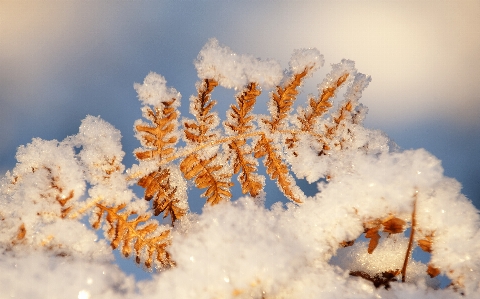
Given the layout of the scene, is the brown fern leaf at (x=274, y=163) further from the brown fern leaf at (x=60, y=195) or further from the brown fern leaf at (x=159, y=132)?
the brown fern leaf at (x=60, y=195)

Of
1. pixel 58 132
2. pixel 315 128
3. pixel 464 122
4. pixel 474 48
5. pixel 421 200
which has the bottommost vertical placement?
pixel 421 200

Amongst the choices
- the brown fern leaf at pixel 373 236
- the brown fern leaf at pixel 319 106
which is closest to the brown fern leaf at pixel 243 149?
Answer: the brown fern leaf at pixel 319 106

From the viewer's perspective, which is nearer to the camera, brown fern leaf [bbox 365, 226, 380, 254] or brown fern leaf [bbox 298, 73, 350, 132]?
brown fern leaf [bbox 365, 226, 380, 254]

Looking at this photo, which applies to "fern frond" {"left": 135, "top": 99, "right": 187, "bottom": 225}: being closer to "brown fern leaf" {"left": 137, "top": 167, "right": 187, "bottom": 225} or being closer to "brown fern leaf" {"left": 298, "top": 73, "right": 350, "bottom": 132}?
"brown fern leaf" {"left": 137, "top": 167, "right": 187, "bottom": 225}

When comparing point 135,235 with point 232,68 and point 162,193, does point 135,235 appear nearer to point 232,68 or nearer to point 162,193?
point 162,193

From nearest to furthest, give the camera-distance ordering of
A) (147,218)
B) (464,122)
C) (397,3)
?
(147,218), (397,3), (464,122)

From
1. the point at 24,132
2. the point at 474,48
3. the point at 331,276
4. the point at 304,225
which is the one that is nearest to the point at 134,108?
the point at 24,132

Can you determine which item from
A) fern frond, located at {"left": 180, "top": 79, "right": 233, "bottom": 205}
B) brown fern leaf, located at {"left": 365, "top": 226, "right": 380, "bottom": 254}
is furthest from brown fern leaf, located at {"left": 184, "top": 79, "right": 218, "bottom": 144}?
brown fern leaf, located at {"left": 365, "top": 226, "right": 380, "bottom": 254}

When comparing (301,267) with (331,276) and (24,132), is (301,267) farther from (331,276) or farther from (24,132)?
(24,132)
